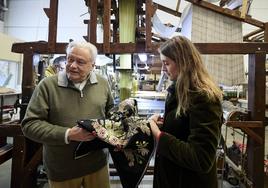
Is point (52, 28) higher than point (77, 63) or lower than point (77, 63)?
higher

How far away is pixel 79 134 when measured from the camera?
138 centimetres

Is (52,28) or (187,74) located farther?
(52,28)

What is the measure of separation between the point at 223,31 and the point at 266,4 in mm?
8787

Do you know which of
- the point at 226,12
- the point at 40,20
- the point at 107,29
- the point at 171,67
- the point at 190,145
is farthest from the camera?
the point at 40,20

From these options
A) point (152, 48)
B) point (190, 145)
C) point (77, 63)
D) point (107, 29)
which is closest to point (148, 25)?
point (152, 48)

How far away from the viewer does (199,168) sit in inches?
45.6

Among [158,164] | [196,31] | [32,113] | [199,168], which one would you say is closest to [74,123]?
[32,113]

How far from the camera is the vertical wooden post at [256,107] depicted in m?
2.19

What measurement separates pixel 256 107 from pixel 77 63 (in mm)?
1564

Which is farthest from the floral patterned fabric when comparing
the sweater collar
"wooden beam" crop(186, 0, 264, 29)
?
"wooden beam" crop(186, 0, 264, 29)

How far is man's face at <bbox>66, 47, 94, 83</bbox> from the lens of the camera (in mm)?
1513

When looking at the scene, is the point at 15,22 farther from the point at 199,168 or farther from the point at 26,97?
the point at 199,168

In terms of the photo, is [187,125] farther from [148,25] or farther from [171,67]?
[148,25]

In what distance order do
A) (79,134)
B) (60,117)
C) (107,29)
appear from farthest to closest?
(107,29), (60,117), (79,134)
